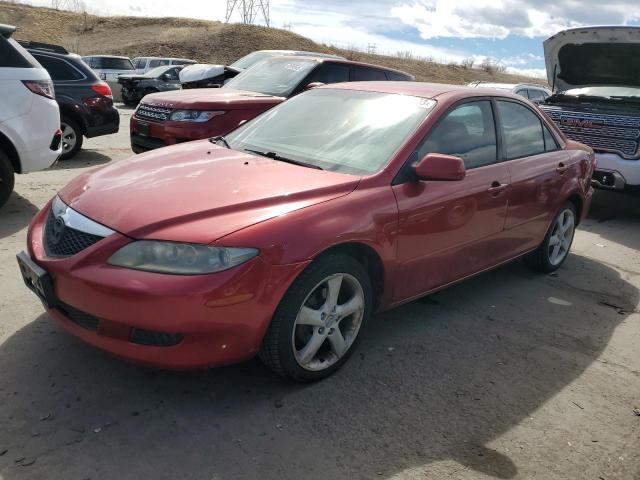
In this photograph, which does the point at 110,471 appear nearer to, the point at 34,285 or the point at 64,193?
the point at 34,285

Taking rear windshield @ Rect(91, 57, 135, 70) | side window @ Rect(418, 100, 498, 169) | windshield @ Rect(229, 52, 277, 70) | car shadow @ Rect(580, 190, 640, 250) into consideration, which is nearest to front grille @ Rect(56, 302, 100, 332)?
side window @ Rect(418, 100, 498, 169)

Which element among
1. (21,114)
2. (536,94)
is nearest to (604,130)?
(21,114)

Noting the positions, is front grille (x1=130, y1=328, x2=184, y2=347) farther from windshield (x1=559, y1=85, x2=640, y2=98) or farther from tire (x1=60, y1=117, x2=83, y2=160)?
windshield (x1=559, y1=85, x2=640, y2=98)

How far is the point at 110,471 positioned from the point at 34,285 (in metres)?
1.14

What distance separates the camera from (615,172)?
7.47 m

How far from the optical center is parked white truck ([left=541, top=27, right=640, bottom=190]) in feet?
24.5

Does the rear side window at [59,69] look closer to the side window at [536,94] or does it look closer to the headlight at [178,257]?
the headlight at [178,257]

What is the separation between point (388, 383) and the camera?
3193 mm

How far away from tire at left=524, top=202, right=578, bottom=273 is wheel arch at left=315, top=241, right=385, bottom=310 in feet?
7.55

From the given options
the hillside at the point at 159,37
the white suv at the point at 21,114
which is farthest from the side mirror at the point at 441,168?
the hillside at the point at 159,37

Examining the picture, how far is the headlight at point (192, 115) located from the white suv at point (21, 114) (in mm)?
1461

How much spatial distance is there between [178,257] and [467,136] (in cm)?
234

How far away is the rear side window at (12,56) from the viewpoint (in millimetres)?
5445

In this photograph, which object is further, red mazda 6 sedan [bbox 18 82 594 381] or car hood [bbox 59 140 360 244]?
car hood [bbox 59 140 360 244]
